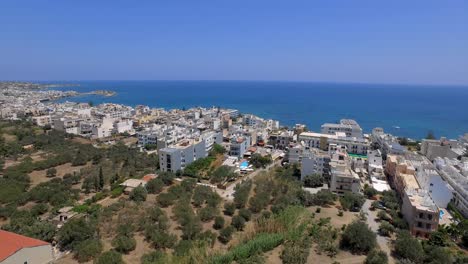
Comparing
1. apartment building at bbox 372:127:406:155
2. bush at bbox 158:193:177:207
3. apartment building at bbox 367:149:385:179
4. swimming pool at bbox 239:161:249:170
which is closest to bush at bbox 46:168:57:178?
bush at bbox 158:193:177:207

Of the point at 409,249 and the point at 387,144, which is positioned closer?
the point at 409,249

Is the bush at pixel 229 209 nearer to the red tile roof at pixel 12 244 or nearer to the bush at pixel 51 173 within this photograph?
the red tile roof at pixel 12 244

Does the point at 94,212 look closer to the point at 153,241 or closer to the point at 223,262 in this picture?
the point at 153,241

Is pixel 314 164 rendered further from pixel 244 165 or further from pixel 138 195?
pixel 138 195

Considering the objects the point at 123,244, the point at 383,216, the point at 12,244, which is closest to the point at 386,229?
the point at 383,216

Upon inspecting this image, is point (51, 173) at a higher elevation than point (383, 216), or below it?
higher

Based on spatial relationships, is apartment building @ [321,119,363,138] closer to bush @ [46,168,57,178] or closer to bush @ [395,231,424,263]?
bush @ [395,231,424,263]
